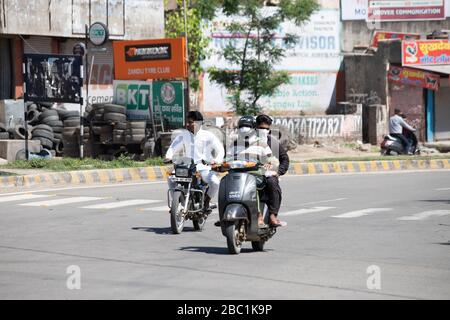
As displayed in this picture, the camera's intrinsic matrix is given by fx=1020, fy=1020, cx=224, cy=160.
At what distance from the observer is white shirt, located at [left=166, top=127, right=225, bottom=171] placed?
15.0 m

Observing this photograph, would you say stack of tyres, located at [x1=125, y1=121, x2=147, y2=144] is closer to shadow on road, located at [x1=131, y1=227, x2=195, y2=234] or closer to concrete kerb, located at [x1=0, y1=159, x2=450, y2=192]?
concrete kerb, located at [x1=0, y1=159, x2=450, y2=192]

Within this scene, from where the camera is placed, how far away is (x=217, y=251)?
12.3 m

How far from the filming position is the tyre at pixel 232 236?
11.7 m

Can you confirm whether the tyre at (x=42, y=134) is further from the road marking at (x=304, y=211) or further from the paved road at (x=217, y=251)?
the road marking at (x=304, y=211)

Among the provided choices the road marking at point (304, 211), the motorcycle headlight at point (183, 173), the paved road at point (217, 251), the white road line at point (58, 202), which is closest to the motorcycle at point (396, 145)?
the paved road at point (217, 251)

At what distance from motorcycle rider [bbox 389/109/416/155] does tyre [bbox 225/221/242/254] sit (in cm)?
1985

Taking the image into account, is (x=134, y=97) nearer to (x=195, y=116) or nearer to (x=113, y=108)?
(x=113, y=108)

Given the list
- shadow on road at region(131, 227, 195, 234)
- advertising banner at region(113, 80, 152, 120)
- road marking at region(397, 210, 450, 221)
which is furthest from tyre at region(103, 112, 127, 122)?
shadow on road at region(131, 227, 195, 234)

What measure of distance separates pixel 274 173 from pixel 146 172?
12.9 m

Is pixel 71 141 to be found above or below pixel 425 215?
above

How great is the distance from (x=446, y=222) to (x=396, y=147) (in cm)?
1608

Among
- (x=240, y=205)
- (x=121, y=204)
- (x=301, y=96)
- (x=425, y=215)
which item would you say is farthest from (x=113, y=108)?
(x=240, y=205)
